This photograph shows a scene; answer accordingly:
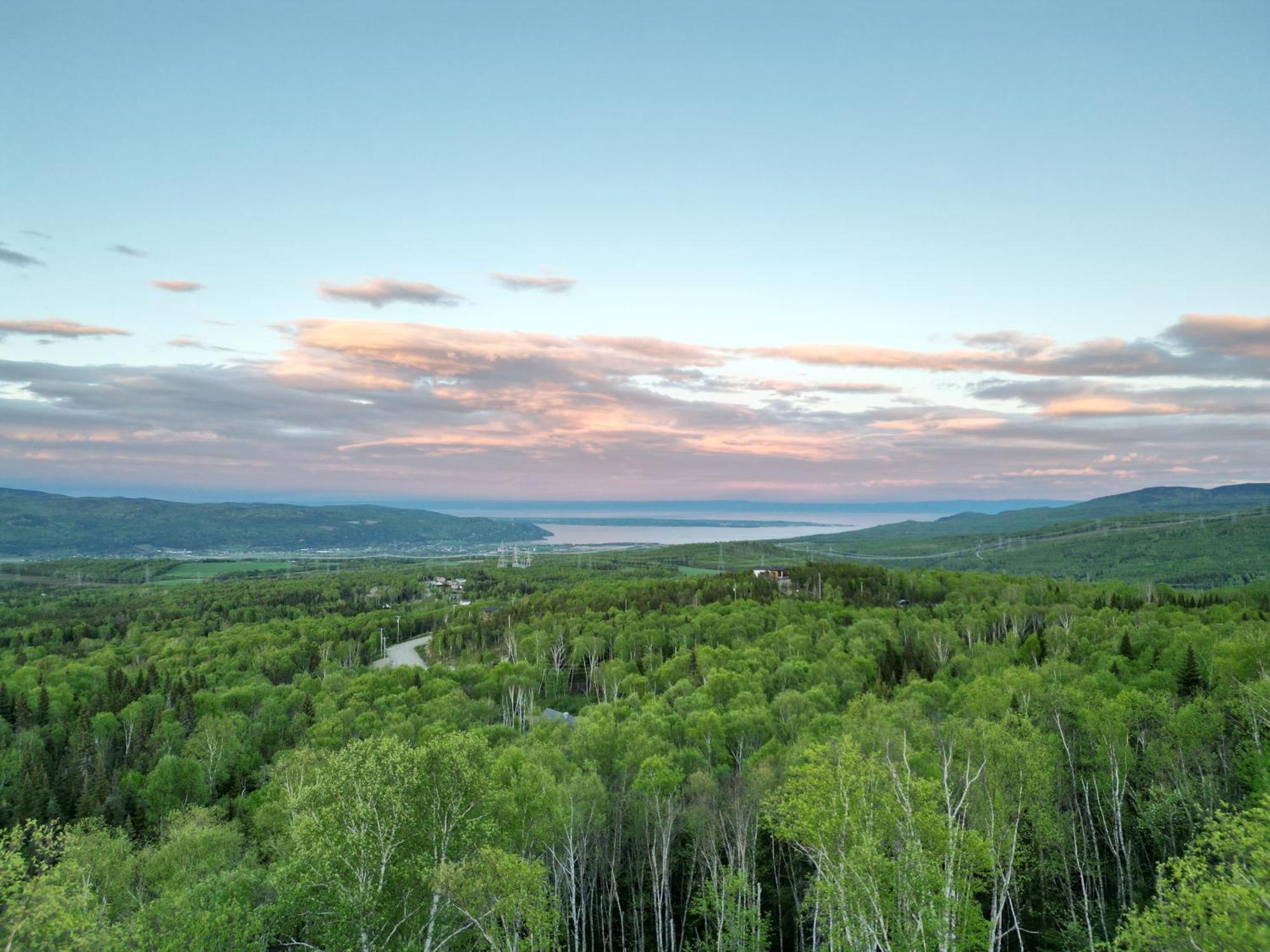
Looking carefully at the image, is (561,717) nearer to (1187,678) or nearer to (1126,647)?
(1187,678)

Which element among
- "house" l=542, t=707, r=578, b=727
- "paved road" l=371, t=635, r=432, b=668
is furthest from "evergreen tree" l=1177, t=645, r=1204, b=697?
"paved road" l=371, t=635, r=432, b=668

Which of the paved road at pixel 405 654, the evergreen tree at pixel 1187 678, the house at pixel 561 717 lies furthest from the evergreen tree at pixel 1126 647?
the paved road at pixel 405 654

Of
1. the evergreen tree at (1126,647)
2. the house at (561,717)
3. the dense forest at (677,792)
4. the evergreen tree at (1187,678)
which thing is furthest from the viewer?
the house at (561,717)

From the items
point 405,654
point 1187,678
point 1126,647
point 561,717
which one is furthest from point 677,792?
point 405,654

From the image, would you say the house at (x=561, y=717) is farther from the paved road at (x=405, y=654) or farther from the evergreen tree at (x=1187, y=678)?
the evergreen tree at (x=1187, y=678)

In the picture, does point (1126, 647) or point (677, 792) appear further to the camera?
point (1126, 647)

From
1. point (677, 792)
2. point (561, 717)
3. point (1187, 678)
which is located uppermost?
point (1187, 678)

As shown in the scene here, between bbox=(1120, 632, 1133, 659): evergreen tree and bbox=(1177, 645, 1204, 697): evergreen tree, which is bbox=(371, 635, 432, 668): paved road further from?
bbox=(1177, 645, 1204, 697): evergreen tree
